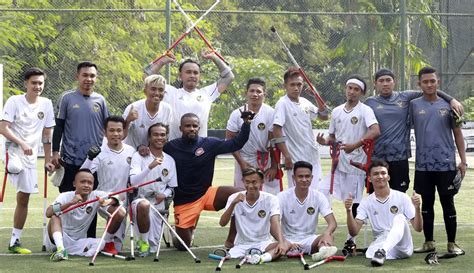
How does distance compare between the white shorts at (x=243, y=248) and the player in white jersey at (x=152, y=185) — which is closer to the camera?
the white shorts at (x=243, y=248)

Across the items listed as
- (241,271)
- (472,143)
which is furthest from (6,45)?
(241,271)

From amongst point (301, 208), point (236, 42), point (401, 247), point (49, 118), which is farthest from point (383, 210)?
point (236, 42)

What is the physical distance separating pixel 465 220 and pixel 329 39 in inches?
434

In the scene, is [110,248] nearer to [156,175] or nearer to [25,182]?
[156,175]

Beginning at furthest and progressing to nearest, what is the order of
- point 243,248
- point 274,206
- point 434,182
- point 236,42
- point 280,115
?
point 236,42, point 280,115, point 434,182, point 274,206, point 243,248

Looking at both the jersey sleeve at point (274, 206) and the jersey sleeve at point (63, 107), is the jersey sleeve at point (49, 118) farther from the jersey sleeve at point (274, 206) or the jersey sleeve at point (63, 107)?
the jersey sleeve at point (274, 206)

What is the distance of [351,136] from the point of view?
35.8 ft

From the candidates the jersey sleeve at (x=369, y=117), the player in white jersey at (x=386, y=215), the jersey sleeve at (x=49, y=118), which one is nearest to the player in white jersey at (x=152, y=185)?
the jersey sleeve at (x=49, y=118)

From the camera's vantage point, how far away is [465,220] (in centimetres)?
1330

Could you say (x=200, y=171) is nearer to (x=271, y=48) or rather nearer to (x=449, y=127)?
(x=449, y=127)

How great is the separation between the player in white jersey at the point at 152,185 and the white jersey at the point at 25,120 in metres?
1.00

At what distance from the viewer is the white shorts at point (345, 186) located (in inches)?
435

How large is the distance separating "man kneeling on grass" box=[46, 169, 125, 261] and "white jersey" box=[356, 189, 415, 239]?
2.21 m

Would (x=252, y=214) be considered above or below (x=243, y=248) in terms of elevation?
above
